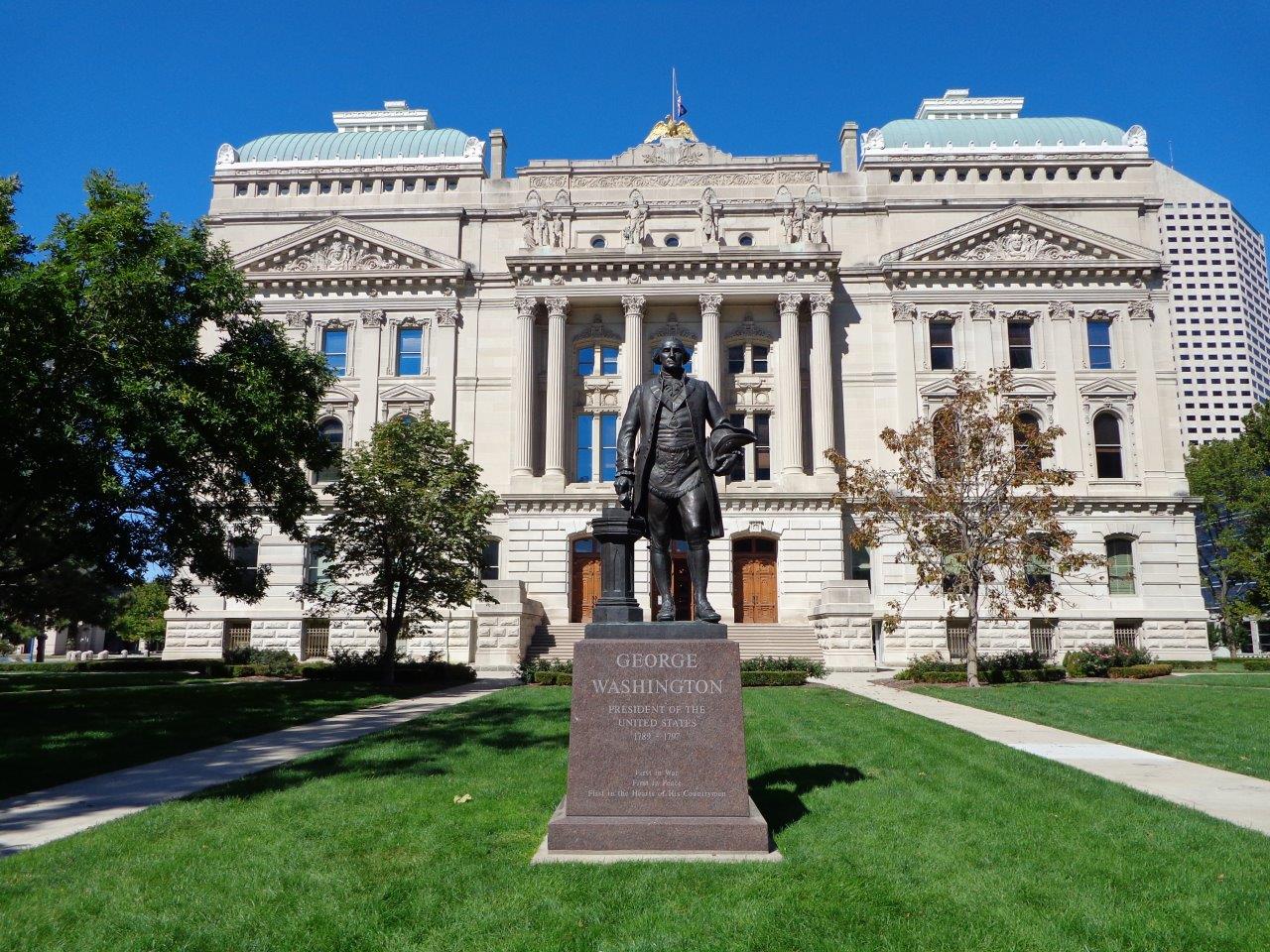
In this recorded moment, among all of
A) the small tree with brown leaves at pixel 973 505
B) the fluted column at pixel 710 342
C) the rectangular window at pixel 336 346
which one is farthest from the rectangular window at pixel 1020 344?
the rectangular window at pixel 336 346

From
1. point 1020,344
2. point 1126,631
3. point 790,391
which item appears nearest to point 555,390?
point 790,391

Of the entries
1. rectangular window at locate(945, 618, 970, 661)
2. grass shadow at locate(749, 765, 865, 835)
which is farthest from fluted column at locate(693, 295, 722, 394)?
grass shadow at locate(749, 765, 865, 835)

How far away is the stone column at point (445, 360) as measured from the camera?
138 feet

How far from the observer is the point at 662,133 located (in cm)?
4653

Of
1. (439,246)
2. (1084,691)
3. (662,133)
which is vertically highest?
(662,133)

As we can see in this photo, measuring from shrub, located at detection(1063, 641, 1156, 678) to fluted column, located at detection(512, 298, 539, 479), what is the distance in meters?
23.1

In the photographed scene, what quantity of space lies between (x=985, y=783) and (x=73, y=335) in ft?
64.6

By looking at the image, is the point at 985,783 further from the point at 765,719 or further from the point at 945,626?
the point at 945,626

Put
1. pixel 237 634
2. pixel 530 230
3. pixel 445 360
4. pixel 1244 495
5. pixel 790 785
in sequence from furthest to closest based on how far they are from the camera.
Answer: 1. pixel 1244 495
2. pixel 445 360
3. pixel 530 230
4. pixel 237 634
5. pixel 790 785

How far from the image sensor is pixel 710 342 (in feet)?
133

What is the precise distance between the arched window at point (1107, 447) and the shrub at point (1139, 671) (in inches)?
468

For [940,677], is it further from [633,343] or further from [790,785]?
[633,343]

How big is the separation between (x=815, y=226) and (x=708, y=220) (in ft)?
16.2

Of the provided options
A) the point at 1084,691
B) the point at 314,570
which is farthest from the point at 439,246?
the point at 1084,691
